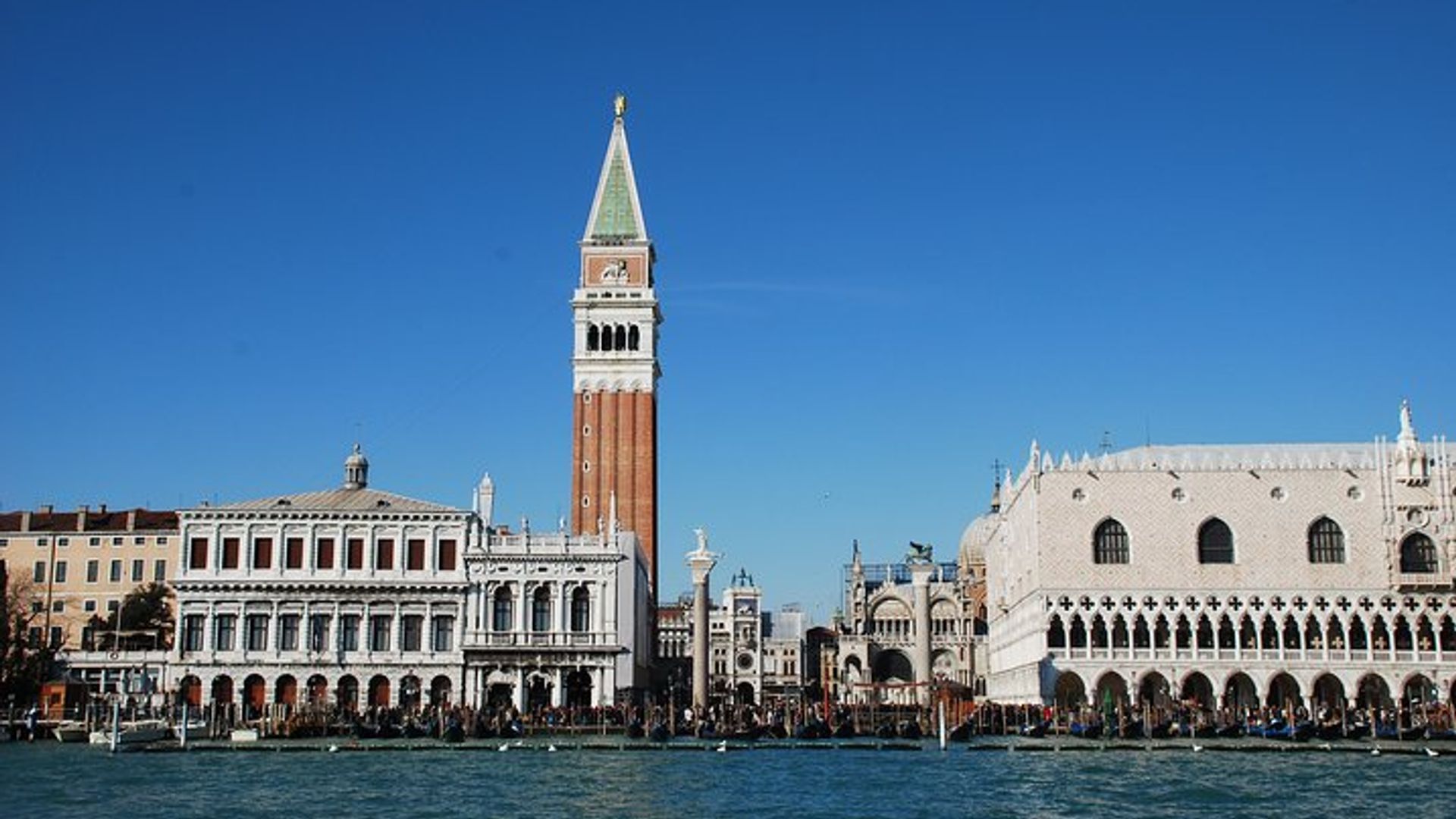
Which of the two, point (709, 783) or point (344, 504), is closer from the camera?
point (709, 783)

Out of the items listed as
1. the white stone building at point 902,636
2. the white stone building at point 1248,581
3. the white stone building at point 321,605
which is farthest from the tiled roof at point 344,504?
the white stone building at point 902,636

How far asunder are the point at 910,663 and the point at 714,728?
4325 cm

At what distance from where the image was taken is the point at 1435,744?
4419 centimetres

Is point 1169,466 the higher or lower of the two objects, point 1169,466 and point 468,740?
the higher

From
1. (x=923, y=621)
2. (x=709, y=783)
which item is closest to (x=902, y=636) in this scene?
(x=923, y=621)

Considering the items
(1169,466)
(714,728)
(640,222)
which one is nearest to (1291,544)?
(1169,466)

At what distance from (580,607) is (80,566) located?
888 inches

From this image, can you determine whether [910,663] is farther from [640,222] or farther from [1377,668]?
[1377,668]

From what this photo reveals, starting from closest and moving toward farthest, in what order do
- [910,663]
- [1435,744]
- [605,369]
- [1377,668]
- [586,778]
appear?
1. [586,778]
2. [1435,744]
3. [1377,668]
4. [605,369]
5. [910,663]

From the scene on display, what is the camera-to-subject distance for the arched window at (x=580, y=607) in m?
52.1

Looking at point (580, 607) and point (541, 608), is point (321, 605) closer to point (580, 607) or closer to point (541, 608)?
point (541, 608)

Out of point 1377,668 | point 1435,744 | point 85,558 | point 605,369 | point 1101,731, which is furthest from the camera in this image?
point 605,369

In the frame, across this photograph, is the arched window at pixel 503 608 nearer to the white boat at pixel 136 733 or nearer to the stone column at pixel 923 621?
the white boat at pixel 136 733

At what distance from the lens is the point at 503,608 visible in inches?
2046
